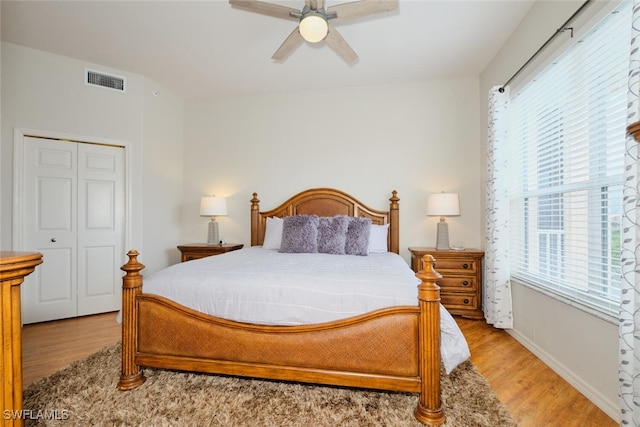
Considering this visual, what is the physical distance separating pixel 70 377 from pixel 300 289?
170cm

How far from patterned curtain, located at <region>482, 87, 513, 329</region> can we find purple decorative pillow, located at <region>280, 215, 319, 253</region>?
5.58 feet

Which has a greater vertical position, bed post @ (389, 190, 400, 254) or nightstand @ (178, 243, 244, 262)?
bed post @ (389, 190, 400, 254)

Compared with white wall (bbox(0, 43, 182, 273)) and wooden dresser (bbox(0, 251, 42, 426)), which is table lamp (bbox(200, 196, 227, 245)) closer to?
Result: white wall (bbox(0, 43, 182, 273))

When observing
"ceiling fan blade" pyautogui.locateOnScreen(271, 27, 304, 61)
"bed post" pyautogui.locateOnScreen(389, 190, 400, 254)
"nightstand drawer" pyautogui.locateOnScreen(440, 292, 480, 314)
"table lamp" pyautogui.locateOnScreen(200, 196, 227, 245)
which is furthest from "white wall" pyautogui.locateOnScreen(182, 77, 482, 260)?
"ceiling fan blade" pyautogui.locateOnScreen(271, 27, 304, 61)

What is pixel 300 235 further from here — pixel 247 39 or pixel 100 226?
pixel 100 226

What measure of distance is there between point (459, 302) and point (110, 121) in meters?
4.44

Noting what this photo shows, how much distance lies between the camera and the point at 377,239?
3.45 m

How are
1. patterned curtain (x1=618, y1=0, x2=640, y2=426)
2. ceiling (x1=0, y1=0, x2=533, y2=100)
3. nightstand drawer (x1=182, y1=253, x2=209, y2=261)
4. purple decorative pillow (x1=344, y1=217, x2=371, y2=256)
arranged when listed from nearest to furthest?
patterned curtain (x1=618, y1=0, x2=640, y2=426) → ceiling (x1=0, y1=0, x2=533, y2=100) → purple decorative pillow (x1=344, y1=217, x2=371, y2=256) → nightstand drawer (x1=182, y1=253, x2=209, y2=261)

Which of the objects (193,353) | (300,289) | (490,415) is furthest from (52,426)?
(490,415)

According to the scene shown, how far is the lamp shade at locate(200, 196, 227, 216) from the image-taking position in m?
4.00

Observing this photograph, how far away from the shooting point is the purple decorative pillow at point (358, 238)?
10.2 feet

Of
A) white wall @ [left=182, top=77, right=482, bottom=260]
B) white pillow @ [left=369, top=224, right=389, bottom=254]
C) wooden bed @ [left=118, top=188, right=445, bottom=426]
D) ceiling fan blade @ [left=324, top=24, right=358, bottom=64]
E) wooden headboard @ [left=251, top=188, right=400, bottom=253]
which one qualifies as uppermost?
ceiling fan blade @ [left=324, top=24, right=358, bottom=64]

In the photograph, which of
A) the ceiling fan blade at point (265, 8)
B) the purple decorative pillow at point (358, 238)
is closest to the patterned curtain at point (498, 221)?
the purple decorative pillow at point (358, 238)

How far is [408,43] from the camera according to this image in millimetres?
3006
